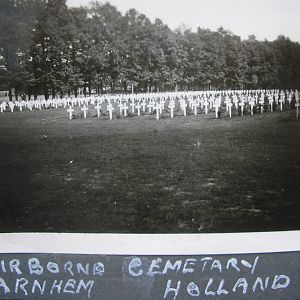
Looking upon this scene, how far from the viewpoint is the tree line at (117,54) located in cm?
212

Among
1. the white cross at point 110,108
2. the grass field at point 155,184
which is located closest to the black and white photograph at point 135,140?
the grass field at point 155,184

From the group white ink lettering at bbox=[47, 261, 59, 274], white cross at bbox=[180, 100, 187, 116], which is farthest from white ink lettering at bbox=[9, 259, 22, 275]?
white cross at bbox=[180, 100, 187, 116]

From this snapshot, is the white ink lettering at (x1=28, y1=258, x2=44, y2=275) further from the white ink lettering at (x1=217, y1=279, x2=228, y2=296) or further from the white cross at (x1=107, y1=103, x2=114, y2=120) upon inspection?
the white cross at (x1=107, y1=103, x2=114, y2=120)

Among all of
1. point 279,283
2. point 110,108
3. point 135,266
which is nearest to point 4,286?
point 135,266

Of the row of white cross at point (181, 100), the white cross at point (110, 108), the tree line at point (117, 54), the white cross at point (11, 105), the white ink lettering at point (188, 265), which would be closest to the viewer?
the white ink lettering at point (188, 265)

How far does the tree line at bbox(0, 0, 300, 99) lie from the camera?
2.12 metres

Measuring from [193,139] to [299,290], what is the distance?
953mm

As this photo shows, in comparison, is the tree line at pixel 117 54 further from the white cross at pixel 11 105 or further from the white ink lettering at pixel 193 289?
the white ink lettering at pixel 193 289

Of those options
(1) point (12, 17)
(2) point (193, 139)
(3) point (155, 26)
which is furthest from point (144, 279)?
(1) point (12, 17)

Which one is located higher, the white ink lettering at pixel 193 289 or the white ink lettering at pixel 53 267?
the white ink lettering at pixel 53 267

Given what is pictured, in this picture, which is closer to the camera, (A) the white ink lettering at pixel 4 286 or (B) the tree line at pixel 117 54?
(A) the white ink lettering at pixel 4 286

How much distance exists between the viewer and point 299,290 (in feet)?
6.35

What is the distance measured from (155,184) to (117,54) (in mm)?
792

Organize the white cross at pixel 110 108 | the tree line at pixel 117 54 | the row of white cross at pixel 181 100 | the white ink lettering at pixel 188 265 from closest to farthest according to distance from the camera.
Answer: the white ink lettering at pixel 188 265
the tree line at pixel 117 54
the row of white cross at pixel 181 100
the white cross at pixel 110 108
